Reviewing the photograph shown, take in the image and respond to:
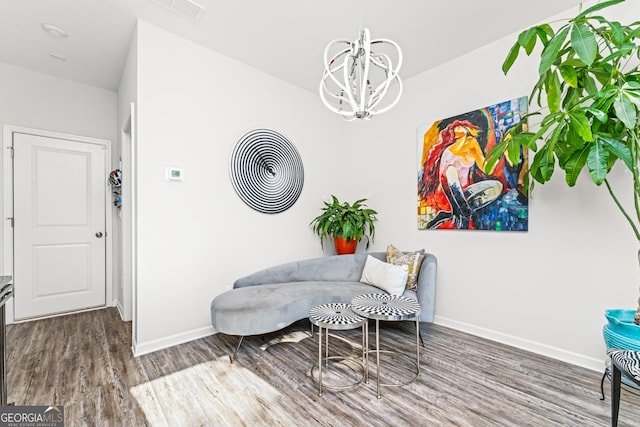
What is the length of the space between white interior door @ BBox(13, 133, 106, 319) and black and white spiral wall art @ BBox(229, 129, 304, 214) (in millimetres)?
2020

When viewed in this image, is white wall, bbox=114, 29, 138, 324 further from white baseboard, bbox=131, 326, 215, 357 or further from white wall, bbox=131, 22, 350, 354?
white baseboard, bbox=131, 326, 215, 357

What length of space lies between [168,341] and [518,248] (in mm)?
3200

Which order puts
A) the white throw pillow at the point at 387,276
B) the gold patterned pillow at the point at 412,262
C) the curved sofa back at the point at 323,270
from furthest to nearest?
1. the curved sofa back at the point at 323,270
2. the gold patterned pillow at the point at 412,262
3. the white throw pillow at the point at 387,276

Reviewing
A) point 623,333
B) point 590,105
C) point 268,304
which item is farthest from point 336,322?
point 590,105

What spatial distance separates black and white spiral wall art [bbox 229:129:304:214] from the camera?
3117 millimetres

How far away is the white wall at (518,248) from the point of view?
2.16 metres

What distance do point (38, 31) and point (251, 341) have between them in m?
3.40

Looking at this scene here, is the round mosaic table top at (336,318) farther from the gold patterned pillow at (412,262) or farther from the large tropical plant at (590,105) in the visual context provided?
the large tropical plant at (590,105)

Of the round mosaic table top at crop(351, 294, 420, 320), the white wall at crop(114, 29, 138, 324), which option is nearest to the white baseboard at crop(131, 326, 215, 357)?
the white wall at crop(114, 29, 138, 324)

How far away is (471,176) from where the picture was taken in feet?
9.34

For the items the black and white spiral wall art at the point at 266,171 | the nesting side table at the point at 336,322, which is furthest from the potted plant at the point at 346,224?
the nesting side table at the point at 336,322

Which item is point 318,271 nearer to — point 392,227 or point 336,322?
point 392,227

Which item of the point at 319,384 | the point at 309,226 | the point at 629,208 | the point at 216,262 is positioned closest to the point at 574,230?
the point at 629,208

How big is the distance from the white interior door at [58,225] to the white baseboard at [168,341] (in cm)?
171
